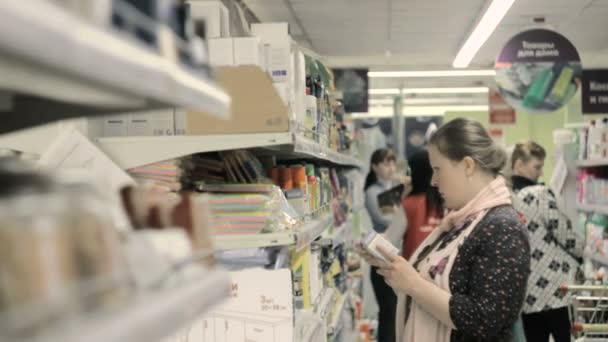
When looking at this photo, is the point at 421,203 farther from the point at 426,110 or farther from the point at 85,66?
the point at 426,110

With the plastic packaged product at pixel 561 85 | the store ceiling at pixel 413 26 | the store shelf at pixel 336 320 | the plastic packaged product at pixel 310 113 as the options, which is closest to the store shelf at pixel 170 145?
the plastic packaged product at pixel 310 113

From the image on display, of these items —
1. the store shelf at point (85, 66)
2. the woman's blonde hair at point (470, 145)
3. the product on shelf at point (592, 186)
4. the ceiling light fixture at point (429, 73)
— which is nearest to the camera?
the store shelf at point (85, 66)

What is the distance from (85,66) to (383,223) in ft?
23.0

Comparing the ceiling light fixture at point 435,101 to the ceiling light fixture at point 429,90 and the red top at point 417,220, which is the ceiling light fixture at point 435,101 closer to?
the ceiling light fixture at point 429,90

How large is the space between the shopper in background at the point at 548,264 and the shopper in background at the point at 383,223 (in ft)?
2.95

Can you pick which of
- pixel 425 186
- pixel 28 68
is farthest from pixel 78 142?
pixel 425 186

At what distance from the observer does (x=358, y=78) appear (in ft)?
43.2

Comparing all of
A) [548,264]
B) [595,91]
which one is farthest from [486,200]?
[595,91]

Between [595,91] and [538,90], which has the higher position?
[595,91]

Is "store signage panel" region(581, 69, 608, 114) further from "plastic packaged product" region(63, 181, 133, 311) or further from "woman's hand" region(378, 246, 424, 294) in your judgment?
"plastic packaged product" region(63, 181, 133, 311)

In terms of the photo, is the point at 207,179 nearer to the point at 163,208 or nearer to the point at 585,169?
the point at 163,208

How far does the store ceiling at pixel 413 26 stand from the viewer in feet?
32.2

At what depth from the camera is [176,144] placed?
8.81 feet

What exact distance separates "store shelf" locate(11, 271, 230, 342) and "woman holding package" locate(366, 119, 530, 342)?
172 cm
